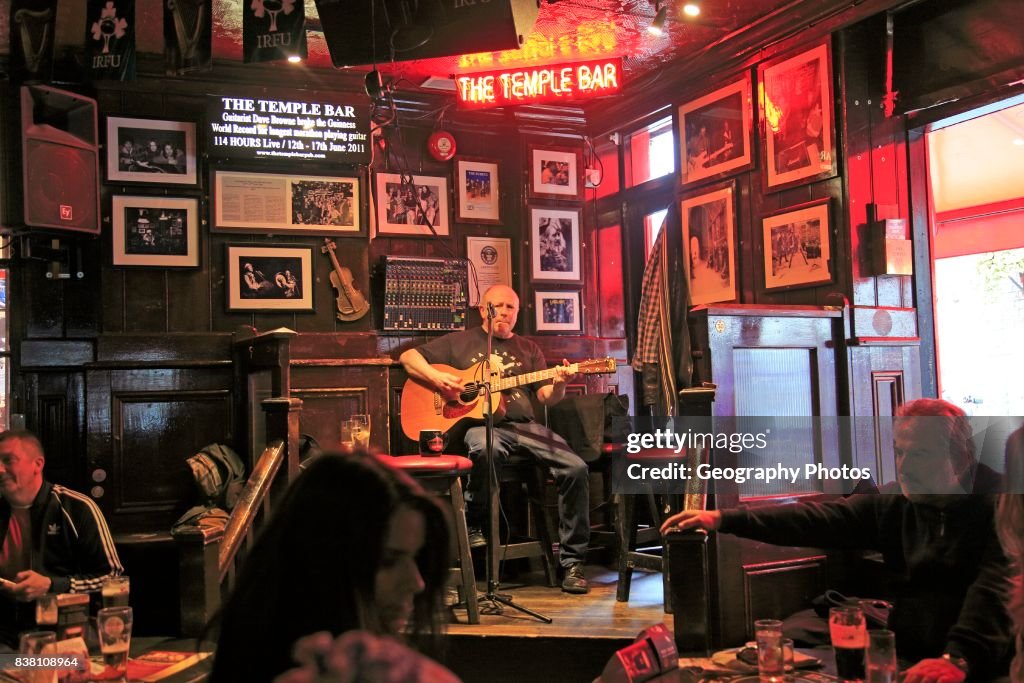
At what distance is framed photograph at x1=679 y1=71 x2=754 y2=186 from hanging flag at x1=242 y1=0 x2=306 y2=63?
3127 millimetres

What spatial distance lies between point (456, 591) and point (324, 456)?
387cm

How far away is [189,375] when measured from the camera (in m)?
5.87

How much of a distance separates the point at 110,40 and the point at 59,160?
41.3 inches

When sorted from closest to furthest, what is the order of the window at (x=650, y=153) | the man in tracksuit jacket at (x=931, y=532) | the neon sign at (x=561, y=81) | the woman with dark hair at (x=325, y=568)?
the woman with dark hair at (x=325, y=568) < the man in tracksuit jacket at (x=931, y=532) < the neon sign at (x=561, y=81) < the window at (x=650, y=153)

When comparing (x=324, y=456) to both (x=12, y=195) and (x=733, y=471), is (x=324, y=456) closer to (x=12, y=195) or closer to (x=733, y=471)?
(x=733, y=471)

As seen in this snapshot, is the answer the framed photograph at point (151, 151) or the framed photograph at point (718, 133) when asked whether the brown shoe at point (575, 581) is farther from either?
the framed photograph at point (151, 151)

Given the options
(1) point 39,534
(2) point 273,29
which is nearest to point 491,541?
(1) point 39,534

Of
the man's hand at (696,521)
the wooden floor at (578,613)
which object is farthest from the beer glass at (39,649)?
the wooden floor at (578,613)

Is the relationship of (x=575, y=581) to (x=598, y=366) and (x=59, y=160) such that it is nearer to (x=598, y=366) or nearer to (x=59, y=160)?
(x=598, y=366)

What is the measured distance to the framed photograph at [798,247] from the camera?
5.58 metres

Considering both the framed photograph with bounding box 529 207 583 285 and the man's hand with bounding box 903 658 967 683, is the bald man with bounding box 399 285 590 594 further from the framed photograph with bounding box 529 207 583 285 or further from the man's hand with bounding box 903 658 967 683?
the man's hand with bounding box 903 658 967 683

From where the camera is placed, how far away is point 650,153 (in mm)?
7492

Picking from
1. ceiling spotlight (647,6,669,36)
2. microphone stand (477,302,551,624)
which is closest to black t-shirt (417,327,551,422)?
microphone stand (477,302,551,624)

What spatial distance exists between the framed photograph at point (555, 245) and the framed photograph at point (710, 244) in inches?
42.6
